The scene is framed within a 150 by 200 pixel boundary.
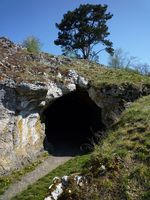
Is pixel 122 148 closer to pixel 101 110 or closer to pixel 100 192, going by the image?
pixel 100 192

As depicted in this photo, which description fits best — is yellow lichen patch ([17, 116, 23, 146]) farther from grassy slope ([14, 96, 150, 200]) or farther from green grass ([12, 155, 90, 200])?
grassy slope ([14, 96, 150, 200])

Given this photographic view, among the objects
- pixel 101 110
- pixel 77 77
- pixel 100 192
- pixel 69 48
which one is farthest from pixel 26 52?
pixel 69 48

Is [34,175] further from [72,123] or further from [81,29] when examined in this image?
[81,29]

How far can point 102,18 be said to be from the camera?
3688cm

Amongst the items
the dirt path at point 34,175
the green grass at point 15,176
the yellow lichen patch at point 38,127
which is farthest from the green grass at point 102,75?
the green grass at point 15,176

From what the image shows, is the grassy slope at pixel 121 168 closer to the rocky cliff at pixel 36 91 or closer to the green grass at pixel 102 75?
the rocky cliff at pixel 36 91

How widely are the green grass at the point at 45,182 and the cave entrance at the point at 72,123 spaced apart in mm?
2575

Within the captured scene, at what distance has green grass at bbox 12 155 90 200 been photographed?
12.0m

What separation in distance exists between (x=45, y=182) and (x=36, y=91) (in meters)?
4.37

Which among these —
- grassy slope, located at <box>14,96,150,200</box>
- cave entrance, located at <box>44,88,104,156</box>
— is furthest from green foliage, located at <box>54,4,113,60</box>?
grassy slope, located at <box>14,96,150,200</box>

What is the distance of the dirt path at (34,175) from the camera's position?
1300 cm

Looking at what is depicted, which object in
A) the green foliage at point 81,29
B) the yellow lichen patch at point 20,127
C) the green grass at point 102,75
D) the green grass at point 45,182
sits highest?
the green foliage at point 81,29

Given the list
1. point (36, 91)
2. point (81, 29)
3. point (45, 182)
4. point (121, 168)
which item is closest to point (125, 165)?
point (121, 168)

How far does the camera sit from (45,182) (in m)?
13.4
